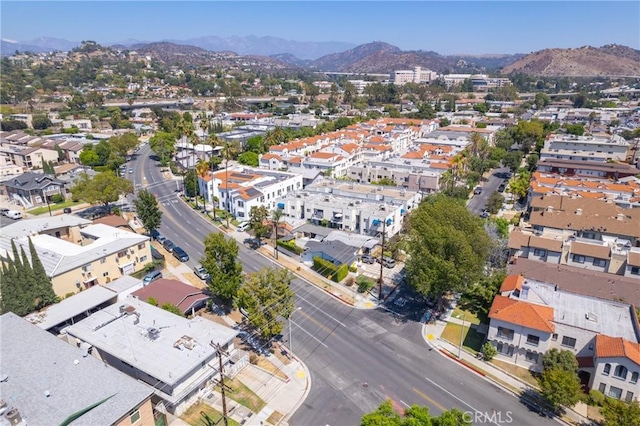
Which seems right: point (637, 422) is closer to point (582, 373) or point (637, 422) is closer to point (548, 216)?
point (582, 373)

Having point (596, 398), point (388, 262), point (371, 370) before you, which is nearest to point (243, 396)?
point (371, 370)

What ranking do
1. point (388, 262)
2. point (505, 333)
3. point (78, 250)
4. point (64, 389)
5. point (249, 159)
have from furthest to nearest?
1. point (249, 159)
2. point (388, 262)
3. point (78, 250)
4. point (505, 333)
5. point (64, 389)

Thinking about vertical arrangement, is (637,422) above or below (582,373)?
above

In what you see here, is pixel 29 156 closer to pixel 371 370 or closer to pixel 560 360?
pixel 371 370

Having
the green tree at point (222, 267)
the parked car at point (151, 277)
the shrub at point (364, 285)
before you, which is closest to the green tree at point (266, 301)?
the green tree at point (222, 267)

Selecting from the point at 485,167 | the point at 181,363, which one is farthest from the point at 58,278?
the point at 485,167
